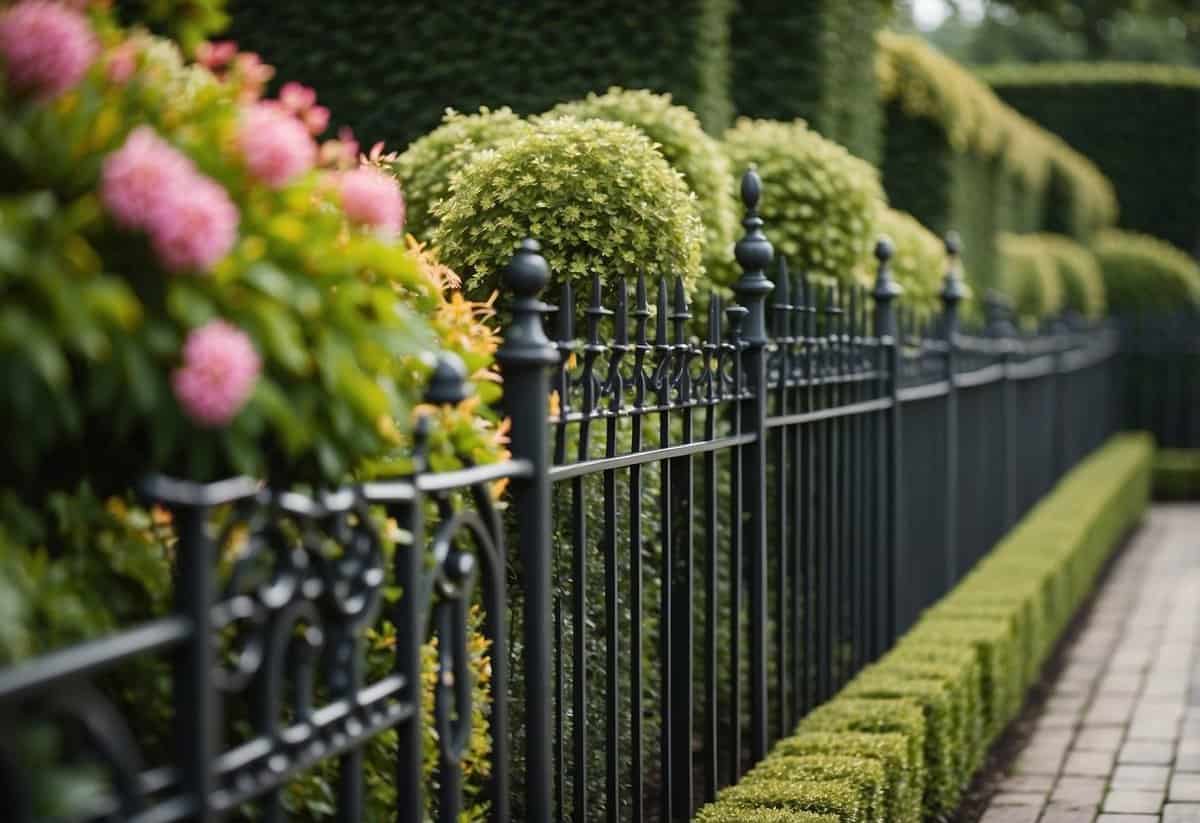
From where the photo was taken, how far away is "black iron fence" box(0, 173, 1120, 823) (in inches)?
75.9

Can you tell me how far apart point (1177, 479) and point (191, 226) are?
16.8 m

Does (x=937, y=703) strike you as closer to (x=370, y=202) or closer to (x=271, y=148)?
(x=370, y=202)

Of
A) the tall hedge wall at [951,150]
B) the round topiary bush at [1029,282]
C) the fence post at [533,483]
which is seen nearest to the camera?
the fence post at [533,483]

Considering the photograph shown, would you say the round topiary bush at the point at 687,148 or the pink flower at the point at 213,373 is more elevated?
the round topiary bush at the point at 687,148

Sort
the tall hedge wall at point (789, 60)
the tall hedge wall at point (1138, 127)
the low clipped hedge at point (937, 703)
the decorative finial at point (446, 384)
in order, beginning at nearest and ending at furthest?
the decorative finial at point (446, 384), the low clipped hedge at point (937, 703), the tall hedge wall at point (789, 60), the tall hedge wall at point (1138, 127)

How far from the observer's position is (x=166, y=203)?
173cm

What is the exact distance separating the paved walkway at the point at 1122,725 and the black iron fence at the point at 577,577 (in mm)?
764

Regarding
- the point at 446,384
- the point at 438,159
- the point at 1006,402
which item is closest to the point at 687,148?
the point at 438,159

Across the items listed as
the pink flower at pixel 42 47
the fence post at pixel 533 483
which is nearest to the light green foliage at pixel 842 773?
the fence post at pixel 533 483

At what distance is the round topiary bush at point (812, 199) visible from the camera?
6070mm

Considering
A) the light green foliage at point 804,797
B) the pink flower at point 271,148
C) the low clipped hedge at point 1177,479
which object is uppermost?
the pink flower at point 271,148

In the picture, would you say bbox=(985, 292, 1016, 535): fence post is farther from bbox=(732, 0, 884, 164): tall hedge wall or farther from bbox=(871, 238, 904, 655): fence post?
bbox=(871, 238, 904, 655): fence post

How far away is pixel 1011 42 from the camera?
38.1 metres

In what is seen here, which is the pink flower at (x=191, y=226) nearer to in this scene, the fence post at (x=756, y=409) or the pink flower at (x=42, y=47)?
the pink flower at (x=42, y=47)
